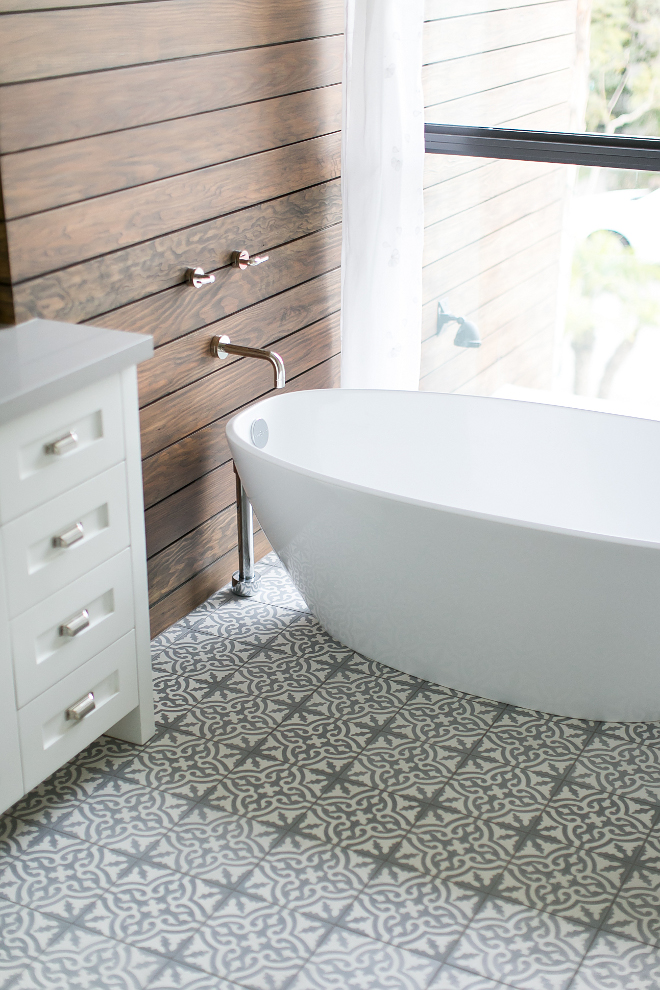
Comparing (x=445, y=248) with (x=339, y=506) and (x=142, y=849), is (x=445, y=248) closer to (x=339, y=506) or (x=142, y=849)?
(x=339, y=506)

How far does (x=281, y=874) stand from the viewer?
186 cm

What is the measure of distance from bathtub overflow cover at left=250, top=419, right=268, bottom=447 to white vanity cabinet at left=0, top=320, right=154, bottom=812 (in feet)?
2.00

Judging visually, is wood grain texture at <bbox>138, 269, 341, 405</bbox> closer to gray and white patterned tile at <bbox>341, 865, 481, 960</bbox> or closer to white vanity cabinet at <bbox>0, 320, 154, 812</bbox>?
white vanity cabinet at <bbox>0, 320, 154, 812</bbox>

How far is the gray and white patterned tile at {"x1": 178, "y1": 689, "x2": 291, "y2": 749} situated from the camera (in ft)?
7.30

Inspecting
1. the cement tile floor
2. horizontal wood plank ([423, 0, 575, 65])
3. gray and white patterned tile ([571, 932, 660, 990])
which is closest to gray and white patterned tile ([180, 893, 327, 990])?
the cement tile floor

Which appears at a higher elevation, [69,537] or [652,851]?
[69,537]

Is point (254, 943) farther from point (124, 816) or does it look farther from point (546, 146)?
point (546, 146)

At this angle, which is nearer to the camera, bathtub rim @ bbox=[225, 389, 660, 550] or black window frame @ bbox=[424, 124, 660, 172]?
bathtub rim @ bbox=[225, 389, 660, 550]

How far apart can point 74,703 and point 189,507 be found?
755mm

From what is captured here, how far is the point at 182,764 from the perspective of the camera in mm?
2141

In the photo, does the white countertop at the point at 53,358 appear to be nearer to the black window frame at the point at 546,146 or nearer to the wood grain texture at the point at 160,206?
the wood grain texture at the point at 160,206

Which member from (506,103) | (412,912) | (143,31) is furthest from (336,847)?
(506,103)

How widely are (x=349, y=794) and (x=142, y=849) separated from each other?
1.34 ft

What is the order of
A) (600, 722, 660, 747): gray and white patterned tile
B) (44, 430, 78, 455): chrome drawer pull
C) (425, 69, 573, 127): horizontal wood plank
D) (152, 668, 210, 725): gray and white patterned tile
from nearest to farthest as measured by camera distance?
(44, 430, 78, 455): chrome drawer pull
(600, 722, 660, 747): gray and white patterned tile
(152, 668, 210, 725): gray and white patterned tile
(425, 69, 573, 127): horizontal wood plank
